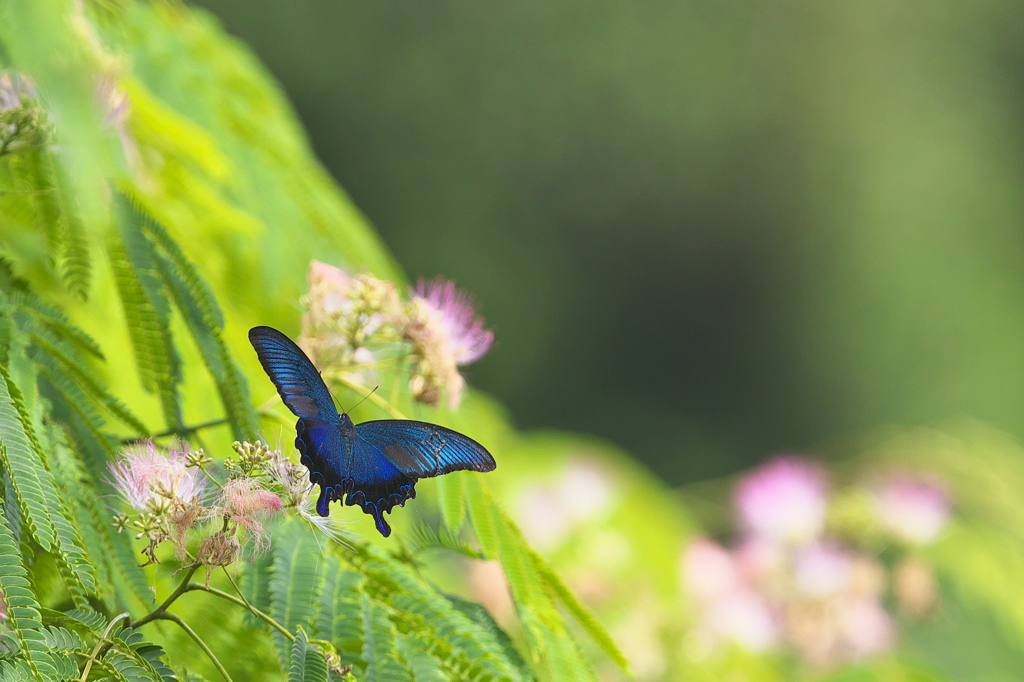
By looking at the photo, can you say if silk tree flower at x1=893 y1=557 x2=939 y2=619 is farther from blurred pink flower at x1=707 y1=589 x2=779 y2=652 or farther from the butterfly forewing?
the butterfly forewing

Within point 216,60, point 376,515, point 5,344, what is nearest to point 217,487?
point 376,515

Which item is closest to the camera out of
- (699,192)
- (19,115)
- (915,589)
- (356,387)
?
(19,115)

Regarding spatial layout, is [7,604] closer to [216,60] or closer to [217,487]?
[217,487]

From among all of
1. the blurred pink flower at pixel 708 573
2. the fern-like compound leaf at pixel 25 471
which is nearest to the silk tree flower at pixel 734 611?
the blurred pink flower at pixel 708 573

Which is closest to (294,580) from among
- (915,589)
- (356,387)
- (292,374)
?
(292,374)

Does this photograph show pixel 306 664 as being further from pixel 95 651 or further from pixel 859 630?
pixel 859 630

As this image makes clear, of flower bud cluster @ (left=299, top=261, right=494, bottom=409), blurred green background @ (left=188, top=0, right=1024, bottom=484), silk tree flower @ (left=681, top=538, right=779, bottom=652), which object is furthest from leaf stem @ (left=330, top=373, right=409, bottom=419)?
blurred green background @ (left=188, top=0, right=1024, bottom=484)
